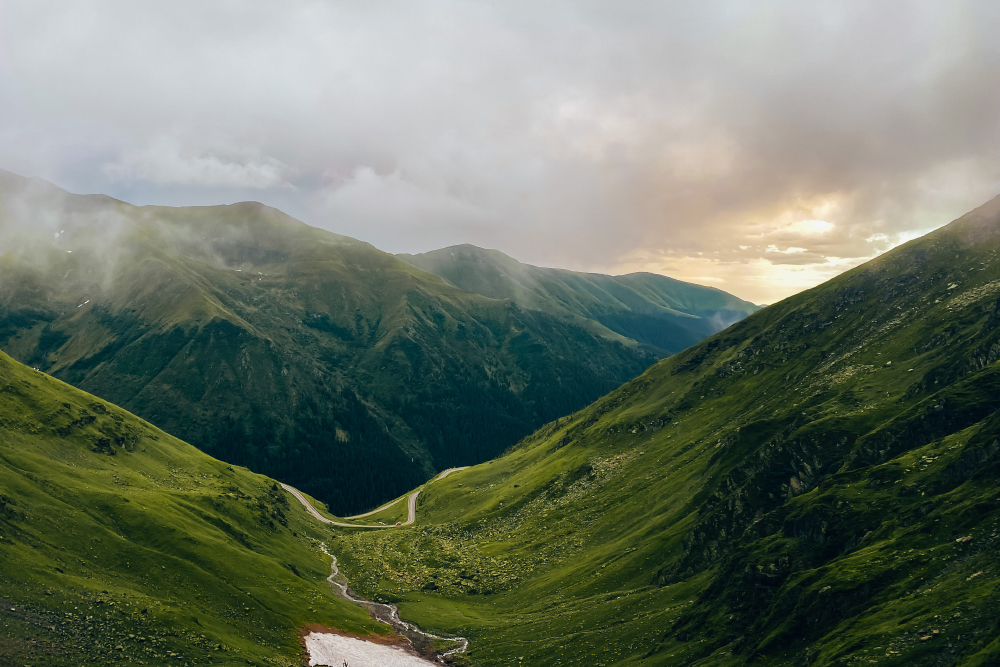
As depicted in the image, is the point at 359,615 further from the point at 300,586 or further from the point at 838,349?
the point at 838,349

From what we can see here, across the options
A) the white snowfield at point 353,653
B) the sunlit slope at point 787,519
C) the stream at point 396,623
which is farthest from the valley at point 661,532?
the white snowfield at point 353,653

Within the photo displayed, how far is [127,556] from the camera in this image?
90.6m

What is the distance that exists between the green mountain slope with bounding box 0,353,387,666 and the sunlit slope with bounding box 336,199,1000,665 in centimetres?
2791

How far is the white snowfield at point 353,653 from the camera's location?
3499 inches

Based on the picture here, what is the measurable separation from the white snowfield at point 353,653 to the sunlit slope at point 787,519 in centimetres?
1145

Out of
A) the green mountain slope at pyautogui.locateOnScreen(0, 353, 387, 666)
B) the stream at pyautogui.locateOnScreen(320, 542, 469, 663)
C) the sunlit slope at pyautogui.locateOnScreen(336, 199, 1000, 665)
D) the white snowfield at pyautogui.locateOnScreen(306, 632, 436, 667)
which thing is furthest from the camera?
the stream at pyautogui.locateOnScreen(320, 542, 469, 663)

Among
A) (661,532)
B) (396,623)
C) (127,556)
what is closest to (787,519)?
(661,532)

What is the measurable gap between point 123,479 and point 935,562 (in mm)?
141166

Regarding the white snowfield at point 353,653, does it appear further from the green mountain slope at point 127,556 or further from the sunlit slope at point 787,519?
the sunlit slope at point 787,519

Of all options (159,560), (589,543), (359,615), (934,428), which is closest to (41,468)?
(159,560)

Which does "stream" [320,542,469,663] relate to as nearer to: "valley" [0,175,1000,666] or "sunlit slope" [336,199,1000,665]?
"valley" [0,175,1000,666]

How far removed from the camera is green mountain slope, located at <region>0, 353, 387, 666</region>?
230 ft

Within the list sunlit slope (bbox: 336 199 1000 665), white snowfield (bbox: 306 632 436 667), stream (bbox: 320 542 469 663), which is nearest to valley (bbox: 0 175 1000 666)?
sunlit slope (bbox: 336 199 1000 665)

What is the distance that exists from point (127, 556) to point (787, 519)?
333ft
